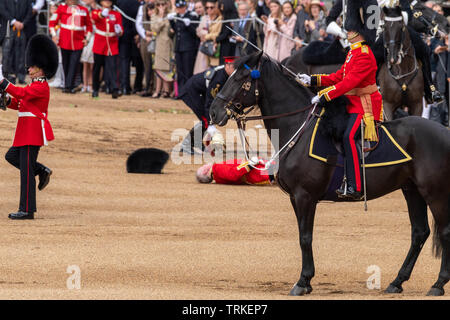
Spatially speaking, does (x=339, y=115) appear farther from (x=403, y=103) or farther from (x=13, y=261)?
(x=403, y=103)

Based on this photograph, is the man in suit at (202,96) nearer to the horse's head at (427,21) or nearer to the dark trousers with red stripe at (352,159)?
the horse's head at (427,21)

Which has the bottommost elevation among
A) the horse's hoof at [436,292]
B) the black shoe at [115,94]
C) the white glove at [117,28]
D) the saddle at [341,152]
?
the black shoe at [115,94]

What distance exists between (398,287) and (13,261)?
3.23m

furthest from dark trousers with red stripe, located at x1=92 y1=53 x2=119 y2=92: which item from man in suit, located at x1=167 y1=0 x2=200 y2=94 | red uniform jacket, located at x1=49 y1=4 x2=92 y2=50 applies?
man in suit, located at x1=167 y1=0 x2=200 y2=94

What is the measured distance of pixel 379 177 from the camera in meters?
8.01

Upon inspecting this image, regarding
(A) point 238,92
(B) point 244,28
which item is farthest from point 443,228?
(B) point 244,28

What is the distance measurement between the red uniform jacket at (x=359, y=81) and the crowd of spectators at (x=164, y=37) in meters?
9.73

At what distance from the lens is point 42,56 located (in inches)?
422

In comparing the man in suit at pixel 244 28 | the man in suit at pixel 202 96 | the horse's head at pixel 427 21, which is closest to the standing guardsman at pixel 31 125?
the man in suit at pixel 202 96

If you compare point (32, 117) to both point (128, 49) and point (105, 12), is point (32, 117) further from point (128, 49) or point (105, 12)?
point (128, 49)

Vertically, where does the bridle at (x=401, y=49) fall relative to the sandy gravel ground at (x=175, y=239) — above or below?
above

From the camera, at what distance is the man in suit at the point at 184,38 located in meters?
19.8

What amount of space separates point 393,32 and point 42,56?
14.9 feet

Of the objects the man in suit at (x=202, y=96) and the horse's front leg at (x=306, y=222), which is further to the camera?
the man in suit at (x=202, y=96)
